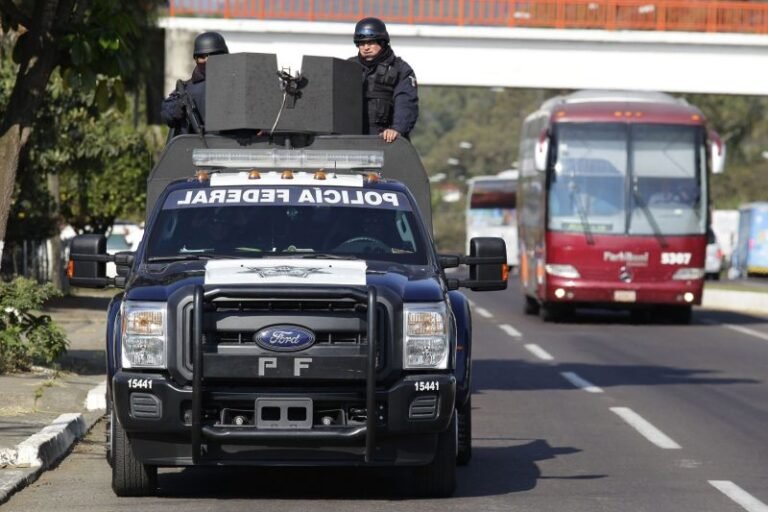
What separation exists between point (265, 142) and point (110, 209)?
31.4 m

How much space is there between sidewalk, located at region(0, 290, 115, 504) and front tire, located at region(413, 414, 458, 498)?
215 cm

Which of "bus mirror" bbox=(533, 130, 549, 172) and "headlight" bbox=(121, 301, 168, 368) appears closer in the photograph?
"headlight" bbox=(121, 301, 168, 368)

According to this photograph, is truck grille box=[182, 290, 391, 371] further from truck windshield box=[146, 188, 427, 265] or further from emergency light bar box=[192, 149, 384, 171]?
emergency light bar box=[192, 149, 384, 171]

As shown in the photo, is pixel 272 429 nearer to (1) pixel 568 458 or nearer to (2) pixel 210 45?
(1) pixel 568 458

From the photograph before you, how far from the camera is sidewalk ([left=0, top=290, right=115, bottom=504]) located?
9961 mm

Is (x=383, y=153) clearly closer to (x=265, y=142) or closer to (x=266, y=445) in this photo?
(x=265, y=142)

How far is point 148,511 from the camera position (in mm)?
8703

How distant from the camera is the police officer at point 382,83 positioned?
13312 mm

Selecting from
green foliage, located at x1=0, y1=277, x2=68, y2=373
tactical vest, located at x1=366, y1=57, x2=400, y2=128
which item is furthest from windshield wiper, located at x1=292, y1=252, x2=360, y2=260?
green foliage, located at x1=0, y1=277, x2=68, y2=373

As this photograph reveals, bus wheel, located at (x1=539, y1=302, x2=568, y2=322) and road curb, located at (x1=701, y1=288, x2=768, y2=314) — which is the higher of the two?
bus wheel, located at (x1=539, y1=302, x2=568, y2=322)

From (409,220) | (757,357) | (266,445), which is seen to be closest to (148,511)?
(266,445)

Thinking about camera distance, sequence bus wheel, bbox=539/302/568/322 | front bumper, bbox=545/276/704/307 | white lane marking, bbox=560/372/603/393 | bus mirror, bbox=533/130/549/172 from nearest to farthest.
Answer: white lane marking, bbox=560/372/603/393
front bumper, bbox=545/276/704/307
bus mirror, bbox=533/130/549/172
bus wheel, bbox=539/302/568/322

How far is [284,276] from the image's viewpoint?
879 cm

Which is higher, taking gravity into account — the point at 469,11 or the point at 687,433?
the point at 469,11
